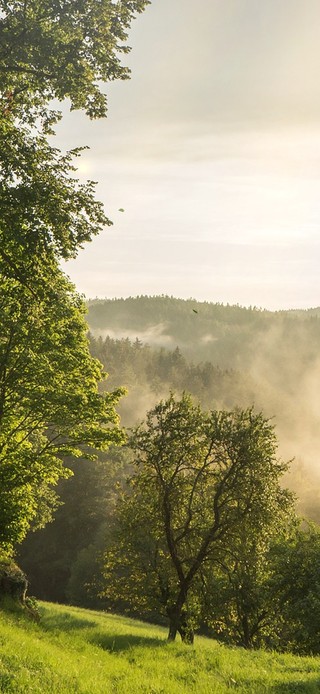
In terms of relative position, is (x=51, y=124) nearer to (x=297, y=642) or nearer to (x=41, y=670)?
(x=41, y=670)

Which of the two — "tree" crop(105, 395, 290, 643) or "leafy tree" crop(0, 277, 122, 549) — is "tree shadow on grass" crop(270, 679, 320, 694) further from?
"leafy tree" crop(0, 277, 122, 549)

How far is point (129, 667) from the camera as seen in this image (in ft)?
51.6

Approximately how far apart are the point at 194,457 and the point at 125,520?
623 cm

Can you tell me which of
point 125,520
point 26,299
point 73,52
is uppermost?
point 73,52

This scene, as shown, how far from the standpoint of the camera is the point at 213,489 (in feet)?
86.2

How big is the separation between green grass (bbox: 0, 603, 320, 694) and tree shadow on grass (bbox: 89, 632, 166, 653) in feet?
0.13

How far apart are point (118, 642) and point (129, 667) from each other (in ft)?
17.7

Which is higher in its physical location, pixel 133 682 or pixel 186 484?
pixel 186 484

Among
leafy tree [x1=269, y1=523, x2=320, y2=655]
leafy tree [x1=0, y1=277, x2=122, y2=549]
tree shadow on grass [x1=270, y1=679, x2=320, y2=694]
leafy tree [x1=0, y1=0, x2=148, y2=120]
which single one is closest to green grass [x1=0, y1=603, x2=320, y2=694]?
tree shadow on grass [x1=270, y1=679, x2=320, y2=694]

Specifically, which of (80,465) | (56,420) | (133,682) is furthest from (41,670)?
(80,465)

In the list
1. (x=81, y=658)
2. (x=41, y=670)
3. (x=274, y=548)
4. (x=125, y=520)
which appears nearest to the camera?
(x=41, y=670)

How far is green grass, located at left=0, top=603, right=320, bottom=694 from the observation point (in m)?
11.8

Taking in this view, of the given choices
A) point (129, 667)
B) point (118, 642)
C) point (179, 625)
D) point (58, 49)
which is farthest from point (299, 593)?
point (58, 49)

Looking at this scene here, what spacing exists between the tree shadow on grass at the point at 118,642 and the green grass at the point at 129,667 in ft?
0.13
